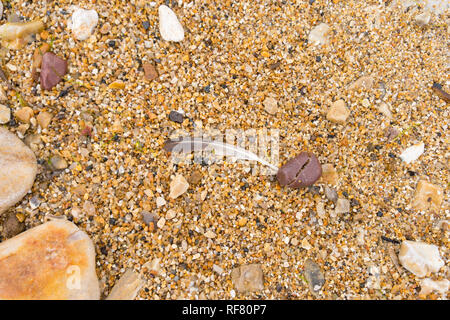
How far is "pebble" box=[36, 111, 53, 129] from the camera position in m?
2.67

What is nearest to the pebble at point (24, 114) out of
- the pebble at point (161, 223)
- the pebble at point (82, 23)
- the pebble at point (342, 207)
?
the pebble at point (82, 23)

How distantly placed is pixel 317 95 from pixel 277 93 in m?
0.35

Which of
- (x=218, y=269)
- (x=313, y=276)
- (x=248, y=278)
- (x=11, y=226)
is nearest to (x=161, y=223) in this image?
(x=218, y=269)

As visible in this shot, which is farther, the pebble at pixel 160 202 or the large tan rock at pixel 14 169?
the pebble at pixel 160 202

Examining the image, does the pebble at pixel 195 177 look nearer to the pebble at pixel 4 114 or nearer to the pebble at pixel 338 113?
the pebble at pixel 338 113

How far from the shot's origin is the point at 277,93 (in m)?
2.88


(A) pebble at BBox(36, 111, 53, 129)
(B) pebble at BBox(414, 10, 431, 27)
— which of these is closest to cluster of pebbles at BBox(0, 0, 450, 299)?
(A) pebble at BBox(36, 111, 53, 129)

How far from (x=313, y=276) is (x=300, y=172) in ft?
2.70

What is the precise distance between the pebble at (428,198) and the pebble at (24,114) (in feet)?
10.5

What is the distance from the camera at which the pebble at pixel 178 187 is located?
2.65 meters

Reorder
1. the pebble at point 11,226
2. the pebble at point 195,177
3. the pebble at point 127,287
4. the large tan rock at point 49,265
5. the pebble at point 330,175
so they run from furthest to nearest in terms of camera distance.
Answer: the pebble at point 330,175
the pebble at point 195,177
the pebble at point 11,226
the pebble at point 127,287
the large tan rock at point 49,265

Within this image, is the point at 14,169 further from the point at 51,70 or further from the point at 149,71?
the point at 149,71

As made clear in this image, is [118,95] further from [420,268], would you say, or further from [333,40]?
[420,268]

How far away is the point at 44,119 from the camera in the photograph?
2672 millimetres
